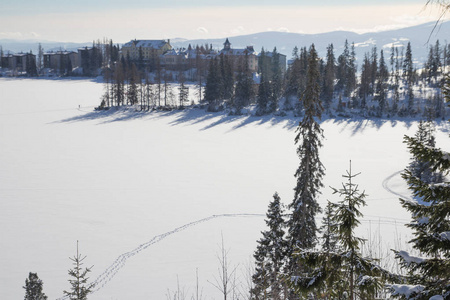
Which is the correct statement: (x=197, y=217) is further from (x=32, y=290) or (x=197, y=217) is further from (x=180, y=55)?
(x=180, y=55)

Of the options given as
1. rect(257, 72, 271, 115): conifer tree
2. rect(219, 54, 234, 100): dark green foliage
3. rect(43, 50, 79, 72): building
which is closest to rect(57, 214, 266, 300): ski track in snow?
rect(257, 72, 271, 115): conifer tree

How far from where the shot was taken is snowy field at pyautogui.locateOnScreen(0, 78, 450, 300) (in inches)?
891

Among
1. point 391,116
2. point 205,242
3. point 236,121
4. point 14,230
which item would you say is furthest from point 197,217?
point 391,116

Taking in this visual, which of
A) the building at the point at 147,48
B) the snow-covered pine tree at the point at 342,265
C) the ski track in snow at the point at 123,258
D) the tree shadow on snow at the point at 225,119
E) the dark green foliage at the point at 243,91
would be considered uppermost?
the building at the point at 147,48

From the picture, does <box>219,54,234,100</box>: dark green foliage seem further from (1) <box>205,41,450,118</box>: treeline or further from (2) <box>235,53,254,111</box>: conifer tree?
(2) <box>235,53,254,111</box>: conifer tree

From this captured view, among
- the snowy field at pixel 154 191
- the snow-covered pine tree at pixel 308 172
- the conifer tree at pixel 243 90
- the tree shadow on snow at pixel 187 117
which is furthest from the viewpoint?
the conifer tree at pixel 243 90

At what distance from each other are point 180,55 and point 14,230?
4900 inches

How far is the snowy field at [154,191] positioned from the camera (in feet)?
74.3

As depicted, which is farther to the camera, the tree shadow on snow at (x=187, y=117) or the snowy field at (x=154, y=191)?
the tree shadow on snow at (x=187, y=117)

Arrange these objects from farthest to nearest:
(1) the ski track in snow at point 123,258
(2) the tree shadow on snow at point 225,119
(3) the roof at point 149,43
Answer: (3) the roof at point 149,43 → (2) the tree shadow on snow at point 225,119 → (1) the ski track in snow at point 123,258

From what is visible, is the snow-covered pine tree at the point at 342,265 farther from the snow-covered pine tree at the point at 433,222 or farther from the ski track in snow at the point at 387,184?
the ski track in snow at the point at 387,184

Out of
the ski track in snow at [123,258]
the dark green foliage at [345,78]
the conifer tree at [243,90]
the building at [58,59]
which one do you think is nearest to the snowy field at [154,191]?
the ski track in snow at [123,258]

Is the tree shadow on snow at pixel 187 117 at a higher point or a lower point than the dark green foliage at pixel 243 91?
lower

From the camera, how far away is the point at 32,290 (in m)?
16.4
